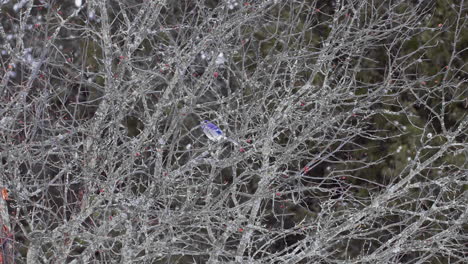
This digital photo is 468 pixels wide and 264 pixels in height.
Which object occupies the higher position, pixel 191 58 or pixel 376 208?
pixel 191 58

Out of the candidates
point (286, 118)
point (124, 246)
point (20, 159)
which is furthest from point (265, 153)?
point (20, 159)

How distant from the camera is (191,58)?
15.7 ft

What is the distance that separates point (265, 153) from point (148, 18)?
1.27m

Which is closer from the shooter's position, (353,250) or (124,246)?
(124,246)

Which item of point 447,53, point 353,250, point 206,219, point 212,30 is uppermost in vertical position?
point 212,30

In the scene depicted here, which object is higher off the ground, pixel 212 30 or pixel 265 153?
pixel 212 30

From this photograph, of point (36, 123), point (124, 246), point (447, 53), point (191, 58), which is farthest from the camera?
point (447, 53)

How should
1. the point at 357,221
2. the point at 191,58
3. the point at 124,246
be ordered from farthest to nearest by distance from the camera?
the point at 357,221
the point at 191,58
the point at 124,246

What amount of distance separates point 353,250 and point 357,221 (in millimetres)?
3566

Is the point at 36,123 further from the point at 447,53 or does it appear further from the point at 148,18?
the point at 447,53

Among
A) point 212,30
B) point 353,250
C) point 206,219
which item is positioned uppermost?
point 212,30

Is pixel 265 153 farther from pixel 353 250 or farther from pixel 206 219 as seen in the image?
pixel 353 250

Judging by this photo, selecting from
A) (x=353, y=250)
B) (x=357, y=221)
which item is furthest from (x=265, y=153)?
(x=353, y=250)

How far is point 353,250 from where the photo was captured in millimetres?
8594
